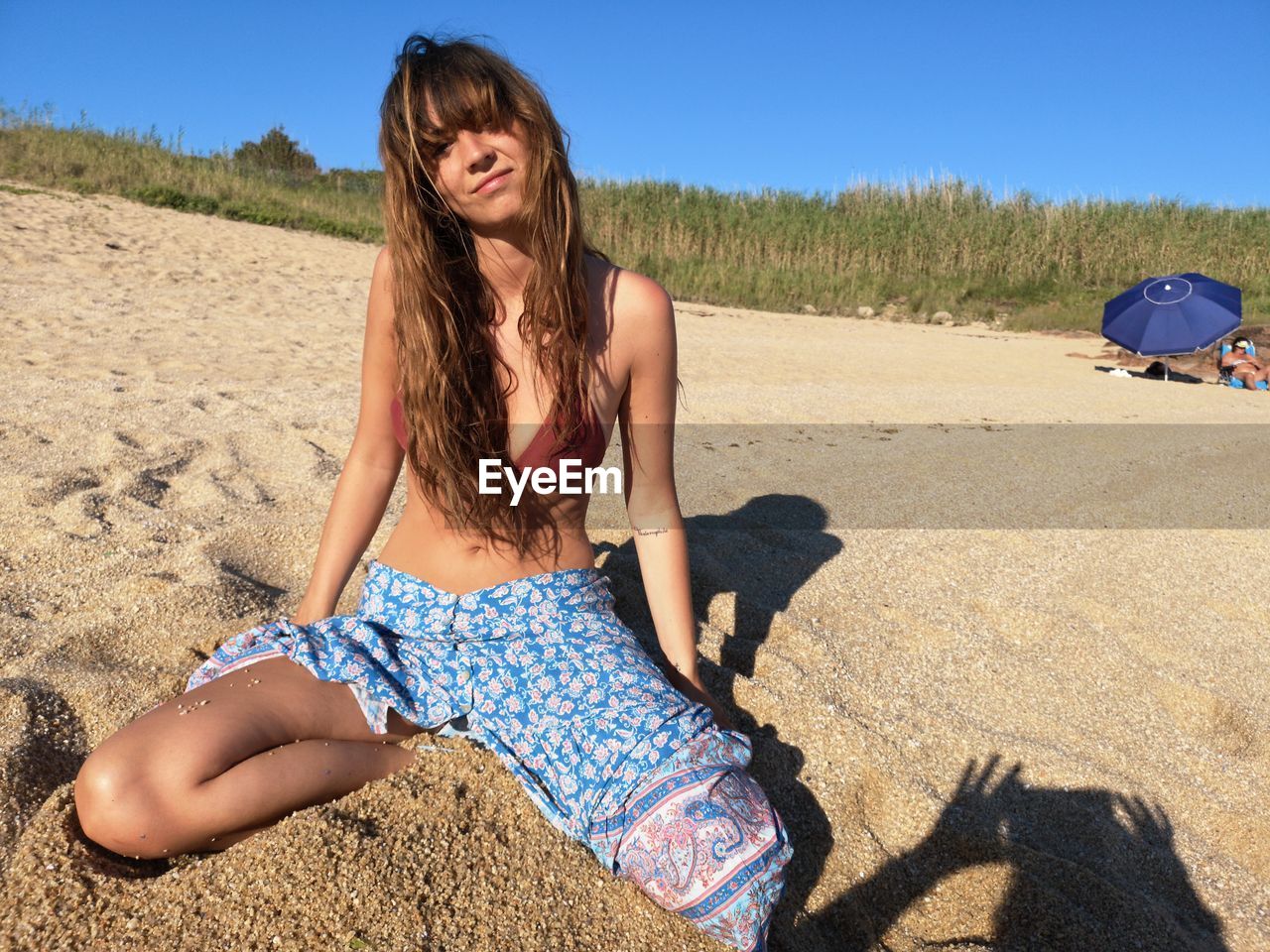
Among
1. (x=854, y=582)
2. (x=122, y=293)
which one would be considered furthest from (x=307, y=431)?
(x=122, y=293)

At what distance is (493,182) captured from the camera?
165cm

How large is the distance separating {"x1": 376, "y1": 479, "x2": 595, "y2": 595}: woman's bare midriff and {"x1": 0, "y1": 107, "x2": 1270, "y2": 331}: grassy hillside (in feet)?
34.1

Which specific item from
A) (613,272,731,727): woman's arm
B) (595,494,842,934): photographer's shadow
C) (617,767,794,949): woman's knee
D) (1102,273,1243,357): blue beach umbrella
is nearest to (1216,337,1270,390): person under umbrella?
(1102,273,1243,357): blue beach umbrella

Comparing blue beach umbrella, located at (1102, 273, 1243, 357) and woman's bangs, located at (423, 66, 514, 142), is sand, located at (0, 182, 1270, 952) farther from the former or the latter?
blue beach umbrella, located at (1102, 273, 1243, 357)

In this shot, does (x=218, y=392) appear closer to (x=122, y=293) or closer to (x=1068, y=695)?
(x=122, y=293)

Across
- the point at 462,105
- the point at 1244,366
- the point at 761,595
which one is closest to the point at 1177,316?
the point at 1244,366

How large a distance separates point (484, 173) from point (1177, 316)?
7.91 metres

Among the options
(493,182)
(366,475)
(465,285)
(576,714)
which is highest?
(493,182)

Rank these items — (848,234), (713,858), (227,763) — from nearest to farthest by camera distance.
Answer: (713,858) < (227,763) < (848,234)

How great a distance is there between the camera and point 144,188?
38.1 ft

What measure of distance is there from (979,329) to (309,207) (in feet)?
31.2

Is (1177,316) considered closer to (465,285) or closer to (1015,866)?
(1015,866)

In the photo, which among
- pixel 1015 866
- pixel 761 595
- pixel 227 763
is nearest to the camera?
pixel 227 763

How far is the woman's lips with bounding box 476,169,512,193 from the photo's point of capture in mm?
1644
